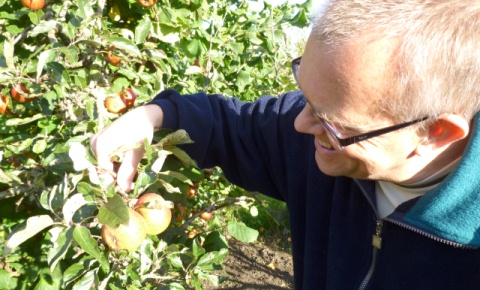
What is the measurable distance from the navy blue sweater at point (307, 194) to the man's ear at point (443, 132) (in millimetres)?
166

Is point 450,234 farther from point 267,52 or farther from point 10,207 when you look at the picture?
point 10,207

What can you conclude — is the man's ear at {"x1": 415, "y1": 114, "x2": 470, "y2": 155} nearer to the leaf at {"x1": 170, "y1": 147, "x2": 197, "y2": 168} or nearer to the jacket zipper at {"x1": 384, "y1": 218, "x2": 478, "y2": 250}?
the jacket zipper at {"x1": 384, "y1": 218, "x2": 478, "y2": 250}

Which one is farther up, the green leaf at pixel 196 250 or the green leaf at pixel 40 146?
the green leaf at pixel 40 146

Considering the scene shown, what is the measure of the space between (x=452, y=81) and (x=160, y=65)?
100 cm

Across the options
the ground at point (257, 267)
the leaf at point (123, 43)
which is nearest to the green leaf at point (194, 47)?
the leaf at point (123, 43)

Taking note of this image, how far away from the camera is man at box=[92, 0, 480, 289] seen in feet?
3.21

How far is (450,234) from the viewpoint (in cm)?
114

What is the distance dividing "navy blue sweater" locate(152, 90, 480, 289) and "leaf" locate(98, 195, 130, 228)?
0.31 m

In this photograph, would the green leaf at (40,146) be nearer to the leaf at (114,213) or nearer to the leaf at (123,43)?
the leaf at (123,43)

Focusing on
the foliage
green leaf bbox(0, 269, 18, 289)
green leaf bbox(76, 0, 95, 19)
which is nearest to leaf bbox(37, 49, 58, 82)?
the foliage

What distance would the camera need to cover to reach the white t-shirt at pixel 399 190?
3.85ft

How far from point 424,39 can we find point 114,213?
64 centimetres

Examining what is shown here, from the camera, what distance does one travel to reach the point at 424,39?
3.17 ft

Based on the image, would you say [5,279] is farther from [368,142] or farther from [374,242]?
[368,142]
